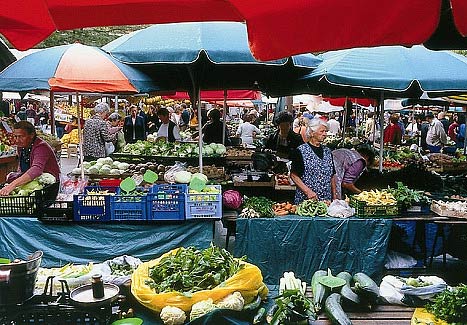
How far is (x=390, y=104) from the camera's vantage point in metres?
19.9

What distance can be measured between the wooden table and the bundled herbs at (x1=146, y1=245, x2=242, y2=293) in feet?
2.23

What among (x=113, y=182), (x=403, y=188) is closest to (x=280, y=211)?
(x=403, y=188)

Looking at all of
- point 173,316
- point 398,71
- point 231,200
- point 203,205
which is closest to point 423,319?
point 173,316

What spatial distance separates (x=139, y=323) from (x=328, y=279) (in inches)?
53.9

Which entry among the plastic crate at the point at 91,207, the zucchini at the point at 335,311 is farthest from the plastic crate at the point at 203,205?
the zucchini at the point at 335,311

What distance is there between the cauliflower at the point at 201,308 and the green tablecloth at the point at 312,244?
271cm

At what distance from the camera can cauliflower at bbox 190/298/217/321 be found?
2910 mm

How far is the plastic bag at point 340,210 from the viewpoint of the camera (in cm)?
564

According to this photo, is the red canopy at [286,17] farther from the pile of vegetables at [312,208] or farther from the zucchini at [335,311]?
the pile of vegetables at [312,208]

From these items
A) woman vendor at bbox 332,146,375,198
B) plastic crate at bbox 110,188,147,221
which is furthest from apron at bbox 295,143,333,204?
plastic crate at bbox 110,188,147,221

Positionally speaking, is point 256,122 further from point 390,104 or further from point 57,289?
point 57,289

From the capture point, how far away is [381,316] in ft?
10.6

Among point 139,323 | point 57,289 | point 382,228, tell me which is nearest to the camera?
point 139,323

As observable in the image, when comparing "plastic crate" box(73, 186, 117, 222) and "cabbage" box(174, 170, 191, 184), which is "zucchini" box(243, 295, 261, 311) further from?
"cabbage" box(174, 170, 191, 184)
